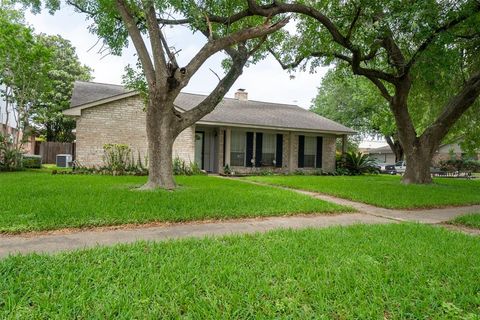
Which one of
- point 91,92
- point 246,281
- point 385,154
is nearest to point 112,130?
point 91,92

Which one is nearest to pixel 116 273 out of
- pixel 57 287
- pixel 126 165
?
Result: pixel 57 287

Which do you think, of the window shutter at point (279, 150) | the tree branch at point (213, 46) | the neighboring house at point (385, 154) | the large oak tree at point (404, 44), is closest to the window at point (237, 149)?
the window shutter at point (279, 150)

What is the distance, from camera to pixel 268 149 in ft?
58.1

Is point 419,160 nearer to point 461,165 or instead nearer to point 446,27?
point 446,27

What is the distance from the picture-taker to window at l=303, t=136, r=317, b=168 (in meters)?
18.5

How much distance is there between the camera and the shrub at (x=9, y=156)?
14.0 m

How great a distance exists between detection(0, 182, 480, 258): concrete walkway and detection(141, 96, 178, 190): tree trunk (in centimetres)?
369

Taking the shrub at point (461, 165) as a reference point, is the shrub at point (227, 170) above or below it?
below

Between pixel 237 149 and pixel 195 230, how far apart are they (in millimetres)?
12174

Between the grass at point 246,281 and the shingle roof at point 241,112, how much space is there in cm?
1208

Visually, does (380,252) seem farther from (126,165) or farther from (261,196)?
(126,165)

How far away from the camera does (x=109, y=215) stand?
530 cm

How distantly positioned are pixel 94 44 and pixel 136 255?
852cm

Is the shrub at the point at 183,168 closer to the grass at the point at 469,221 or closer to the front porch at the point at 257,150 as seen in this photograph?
the front porch at the point at 257,150
